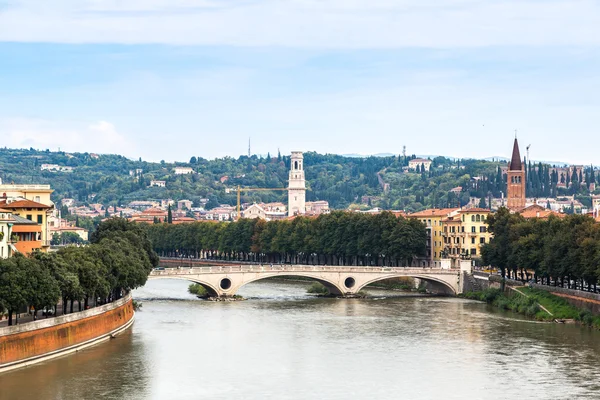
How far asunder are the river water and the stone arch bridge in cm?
579

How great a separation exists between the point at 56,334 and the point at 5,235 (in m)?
9.81

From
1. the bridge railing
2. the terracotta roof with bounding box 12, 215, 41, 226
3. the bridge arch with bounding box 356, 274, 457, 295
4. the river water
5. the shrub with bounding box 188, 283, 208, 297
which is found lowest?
the river water

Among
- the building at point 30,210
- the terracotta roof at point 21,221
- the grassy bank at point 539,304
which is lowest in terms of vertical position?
the grassy bank at point 539,304

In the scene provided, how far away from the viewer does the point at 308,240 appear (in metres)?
125

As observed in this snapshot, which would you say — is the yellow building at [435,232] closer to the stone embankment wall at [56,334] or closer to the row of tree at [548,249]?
the row of tree at [548,249]

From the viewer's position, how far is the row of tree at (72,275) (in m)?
53.8

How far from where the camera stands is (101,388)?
170ft

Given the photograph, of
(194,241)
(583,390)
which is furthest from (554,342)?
(194,241)

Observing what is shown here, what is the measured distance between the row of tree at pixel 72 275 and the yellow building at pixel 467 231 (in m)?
39.8

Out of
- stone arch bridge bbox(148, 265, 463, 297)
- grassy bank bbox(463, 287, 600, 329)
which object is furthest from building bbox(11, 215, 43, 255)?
grassy bank bbox(463, 287, 600, 329)

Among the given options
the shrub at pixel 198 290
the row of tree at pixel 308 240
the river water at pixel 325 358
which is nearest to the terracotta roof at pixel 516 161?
the row of tree at pixel 308 240

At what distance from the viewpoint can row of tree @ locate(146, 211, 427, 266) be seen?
114 meters

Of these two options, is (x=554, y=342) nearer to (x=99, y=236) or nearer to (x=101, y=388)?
(x=101, y=388)

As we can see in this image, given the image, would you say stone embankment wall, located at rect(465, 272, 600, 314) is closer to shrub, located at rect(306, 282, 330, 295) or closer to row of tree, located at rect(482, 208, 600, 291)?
row of tree, located at rect(482, 208, 600, 291)
